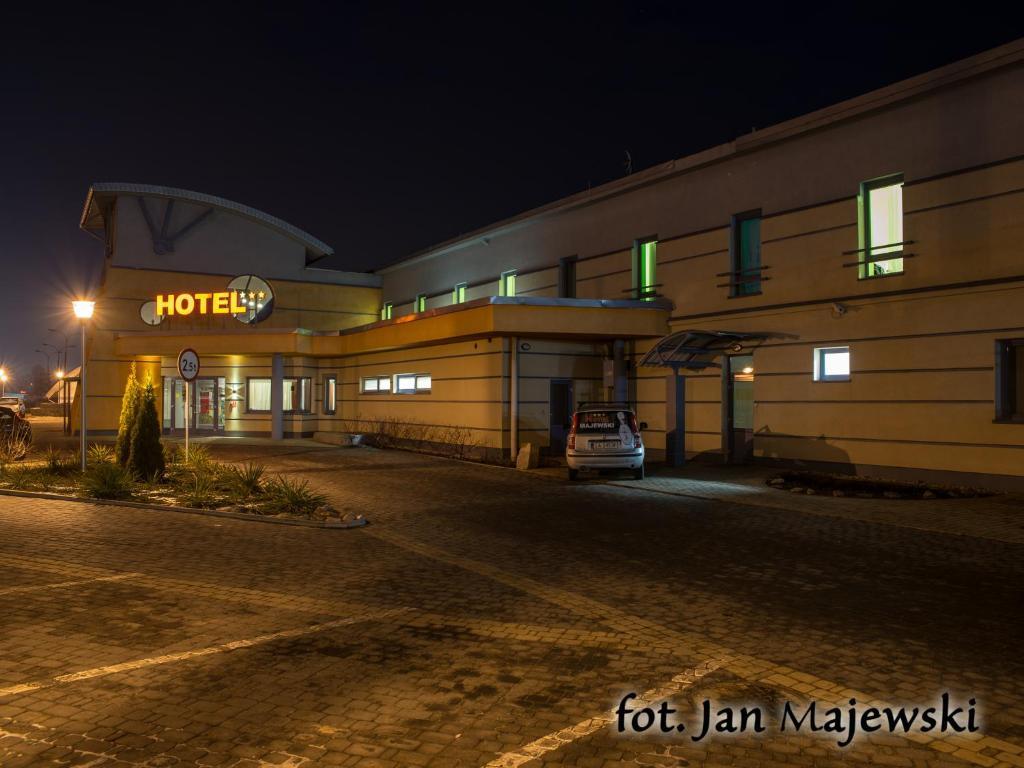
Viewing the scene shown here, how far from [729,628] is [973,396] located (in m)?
11.5

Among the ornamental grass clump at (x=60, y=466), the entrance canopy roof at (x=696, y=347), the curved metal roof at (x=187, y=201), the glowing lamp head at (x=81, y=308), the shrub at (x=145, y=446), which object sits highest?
the curved metal roof at (x=187, y=201)

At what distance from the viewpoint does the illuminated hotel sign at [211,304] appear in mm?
31969

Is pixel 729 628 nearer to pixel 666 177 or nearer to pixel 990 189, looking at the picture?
pixel 990 189

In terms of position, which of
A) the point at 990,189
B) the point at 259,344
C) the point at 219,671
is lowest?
the point at 219,671

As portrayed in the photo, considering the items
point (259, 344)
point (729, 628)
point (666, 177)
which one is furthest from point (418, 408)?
point (729, 628)

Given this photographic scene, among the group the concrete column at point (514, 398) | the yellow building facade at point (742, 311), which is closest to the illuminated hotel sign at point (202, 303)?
the yellow building facade at point (742, 311)

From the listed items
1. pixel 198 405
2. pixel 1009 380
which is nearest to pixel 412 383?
pixel 198 405

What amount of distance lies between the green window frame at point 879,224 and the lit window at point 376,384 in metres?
17.0

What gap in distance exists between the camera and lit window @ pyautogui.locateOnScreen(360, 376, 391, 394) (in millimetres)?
29125

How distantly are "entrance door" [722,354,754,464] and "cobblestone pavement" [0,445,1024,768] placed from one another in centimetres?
851

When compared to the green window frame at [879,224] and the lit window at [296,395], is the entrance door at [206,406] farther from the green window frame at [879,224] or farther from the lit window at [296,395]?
the green window frame at [879,224]

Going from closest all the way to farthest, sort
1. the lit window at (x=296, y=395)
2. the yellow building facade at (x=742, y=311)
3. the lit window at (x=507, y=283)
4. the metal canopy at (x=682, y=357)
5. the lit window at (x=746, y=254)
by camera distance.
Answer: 1. the yellow building facade at (x=742, y=311)
2. the metal canopy at (x=682, y=357)
3. the lit window at (x=746, y=254)
4. the lit window at (x=507, y=283)
5. the lit window at (x=296, y=395)

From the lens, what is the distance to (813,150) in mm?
18375

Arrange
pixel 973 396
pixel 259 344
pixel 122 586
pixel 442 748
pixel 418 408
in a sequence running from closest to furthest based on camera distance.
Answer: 1. pixel 442 748
2. pixel 122 586
3. pixel 973 396
4. pixel 418 408
5. pixel 259 344
